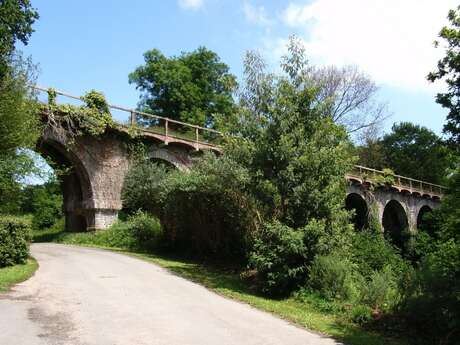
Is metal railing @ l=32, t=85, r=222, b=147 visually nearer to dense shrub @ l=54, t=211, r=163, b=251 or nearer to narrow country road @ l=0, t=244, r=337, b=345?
dense shrub @ l=54, t=211, r=163, b=251

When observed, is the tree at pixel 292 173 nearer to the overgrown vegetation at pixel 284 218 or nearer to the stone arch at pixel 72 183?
the overgrown vegetation at pixel 284 218

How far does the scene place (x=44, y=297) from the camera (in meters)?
10.6

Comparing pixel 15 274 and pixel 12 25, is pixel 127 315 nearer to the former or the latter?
pixel 15 274

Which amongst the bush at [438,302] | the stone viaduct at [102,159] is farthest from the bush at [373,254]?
the bush at [438,302]

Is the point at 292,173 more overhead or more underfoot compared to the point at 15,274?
more overhead

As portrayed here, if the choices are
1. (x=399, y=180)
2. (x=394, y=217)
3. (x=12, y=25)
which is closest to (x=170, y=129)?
(x=12, y=25)

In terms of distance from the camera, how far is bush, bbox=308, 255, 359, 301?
1199cm

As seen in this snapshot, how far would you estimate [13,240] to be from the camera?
1500 cm

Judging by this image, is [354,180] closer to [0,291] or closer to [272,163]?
[272,163]

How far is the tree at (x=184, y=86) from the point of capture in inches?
1773

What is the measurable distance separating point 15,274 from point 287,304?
7056 mm

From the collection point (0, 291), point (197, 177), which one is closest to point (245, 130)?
point (197, 177)

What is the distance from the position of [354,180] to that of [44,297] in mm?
35877

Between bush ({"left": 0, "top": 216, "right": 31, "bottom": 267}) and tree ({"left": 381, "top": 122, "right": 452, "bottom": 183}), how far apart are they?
5446 centimetres
